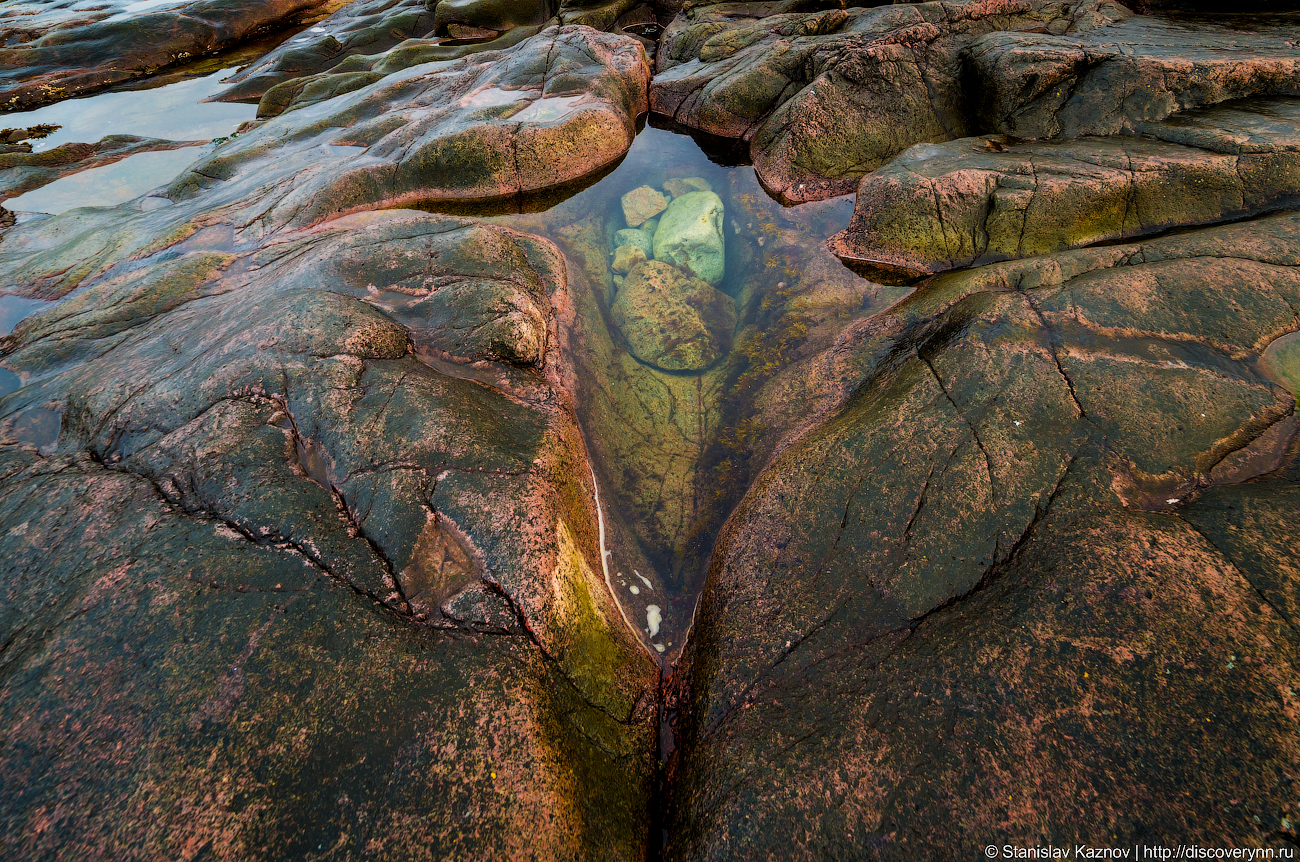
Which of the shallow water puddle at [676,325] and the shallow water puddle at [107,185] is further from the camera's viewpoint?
the shallow water puddle at [107,185]

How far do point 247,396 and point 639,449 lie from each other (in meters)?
3.09

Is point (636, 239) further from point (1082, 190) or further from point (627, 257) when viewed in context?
point (1082, 190)

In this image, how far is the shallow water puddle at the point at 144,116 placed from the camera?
1181cm

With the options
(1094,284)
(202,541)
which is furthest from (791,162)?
(202,541)

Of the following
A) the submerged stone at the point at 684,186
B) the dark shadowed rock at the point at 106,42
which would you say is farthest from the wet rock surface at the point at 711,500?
the dark shadowed rock at the point at 106,42

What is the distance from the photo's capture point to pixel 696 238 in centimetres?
700

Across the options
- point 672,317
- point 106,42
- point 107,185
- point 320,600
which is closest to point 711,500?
point 672,317

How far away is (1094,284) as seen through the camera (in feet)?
13.9

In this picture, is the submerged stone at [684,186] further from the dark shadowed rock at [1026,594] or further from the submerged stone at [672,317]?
the dark shadowed rock at [1026,594]

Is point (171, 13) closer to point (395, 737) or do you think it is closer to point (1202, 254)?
point (395, 737)

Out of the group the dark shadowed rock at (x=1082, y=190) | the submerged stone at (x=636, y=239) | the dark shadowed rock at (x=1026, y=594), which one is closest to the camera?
the dark shadowed rock at (x=1026, y=594)

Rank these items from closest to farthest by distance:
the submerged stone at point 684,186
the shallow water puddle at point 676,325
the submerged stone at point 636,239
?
1. the shallow water puddle at point 676,325
2. the submerged stone at point 636,239
3. the submerged stone at point 684,186

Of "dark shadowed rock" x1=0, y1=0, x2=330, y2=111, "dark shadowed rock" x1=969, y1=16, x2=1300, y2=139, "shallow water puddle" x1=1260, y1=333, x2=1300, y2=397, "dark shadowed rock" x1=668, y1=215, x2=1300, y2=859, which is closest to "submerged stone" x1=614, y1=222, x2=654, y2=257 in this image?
"dark shadowed rock" x1=668, y1=215, x2=1300, y2=859

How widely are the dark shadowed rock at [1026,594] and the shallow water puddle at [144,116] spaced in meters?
14.6
